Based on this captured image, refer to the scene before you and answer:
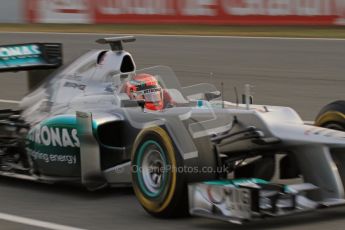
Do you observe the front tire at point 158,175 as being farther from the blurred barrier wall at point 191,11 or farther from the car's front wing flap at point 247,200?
the blurred barrier wall at point 191,11

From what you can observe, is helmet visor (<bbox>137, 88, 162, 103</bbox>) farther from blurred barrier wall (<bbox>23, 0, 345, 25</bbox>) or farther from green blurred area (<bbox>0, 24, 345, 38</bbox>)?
blurred barrier wall (<bbox>23, 0, 345, 25</bbox>)

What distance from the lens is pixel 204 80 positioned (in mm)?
16031

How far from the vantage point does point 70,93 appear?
7.93 metres

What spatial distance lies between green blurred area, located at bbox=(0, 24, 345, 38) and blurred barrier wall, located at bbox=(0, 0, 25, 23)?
115cm

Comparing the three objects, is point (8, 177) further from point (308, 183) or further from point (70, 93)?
point (308, 183)

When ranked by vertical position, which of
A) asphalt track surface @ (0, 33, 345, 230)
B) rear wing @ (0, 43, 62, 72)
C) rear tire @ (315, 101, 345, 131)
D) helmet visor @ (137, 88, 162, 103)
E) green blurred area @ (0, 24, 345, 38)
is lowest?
asphalt track surface @ (0, 33, 345, 230)

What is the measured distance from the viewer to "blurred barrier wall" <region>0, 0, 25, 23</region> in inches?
1134

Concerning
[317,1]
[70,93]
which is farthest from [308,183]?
[317,1]

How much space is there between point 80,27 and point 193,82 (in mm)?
10876

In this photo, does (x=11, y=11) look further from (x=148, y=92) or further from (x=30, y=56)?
(x=148, y=92)

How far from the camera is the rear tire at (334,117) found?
691 centimetres

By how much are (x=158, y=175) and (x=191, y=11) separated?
1826 centimetres

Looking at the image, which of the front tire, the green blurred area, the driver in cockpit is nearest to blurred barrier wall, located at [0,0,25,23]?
the green blurred area

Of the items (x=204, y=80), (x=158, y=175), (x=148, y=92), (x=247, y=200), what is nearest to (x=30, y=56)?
(x=148, y=92)
